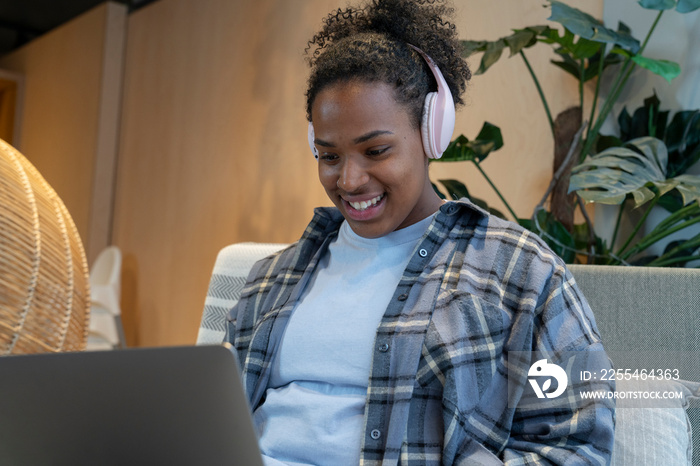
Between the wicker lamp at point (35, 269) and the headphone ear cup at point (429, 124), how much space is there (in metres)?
0.83

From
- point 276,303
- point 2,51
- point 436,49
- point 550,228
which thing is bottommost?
point 276,303

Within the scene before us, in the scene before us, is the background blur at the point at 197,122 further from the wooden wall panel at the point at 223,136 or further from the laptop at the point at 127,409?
the laptop at the point at 127,409

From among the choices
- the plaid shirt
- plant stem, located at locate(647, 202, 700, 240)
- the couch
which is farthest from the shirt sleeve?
plant stem, located at locate(647, 202, 700, 240)

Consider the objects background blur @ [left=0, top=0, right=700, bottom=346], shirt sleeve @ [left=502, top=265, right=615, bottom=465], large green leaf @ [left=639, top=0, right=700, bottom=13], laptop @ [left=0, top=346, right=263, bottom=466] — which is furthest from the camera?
background blur @ [left=0, top=0, right=700, bottom=346]

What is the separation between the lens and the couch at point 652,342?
945 mm

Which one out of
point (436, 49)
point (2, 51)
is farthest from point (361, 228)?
point (2, 51)

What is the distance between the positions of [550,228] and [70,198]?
4064 mm

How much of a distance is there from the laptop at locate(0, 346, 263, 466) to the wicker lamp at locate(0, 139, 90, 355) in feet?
2.88

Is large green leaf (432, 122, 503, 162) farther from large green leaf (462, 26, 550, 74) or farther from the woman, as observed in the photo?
the woman

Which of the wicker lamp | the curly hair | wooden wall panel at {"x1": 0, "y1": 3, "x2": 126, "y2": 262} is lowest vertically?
the wicker lamp

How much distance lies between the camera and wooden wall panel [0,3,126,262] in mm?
4570

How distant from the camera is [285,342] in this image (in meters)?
1.09

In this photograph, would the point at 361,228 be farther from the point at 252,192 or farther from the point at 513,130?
the point at 252,192

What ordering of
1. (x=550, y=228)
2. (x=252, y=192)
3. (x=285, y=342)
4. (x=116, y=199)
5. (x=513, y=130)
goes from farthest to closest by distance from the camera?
(x=116, y=199) < (x=252, y=192) < (x=513, y=130) < (x=550, y=228) < (x=285, y=342)
